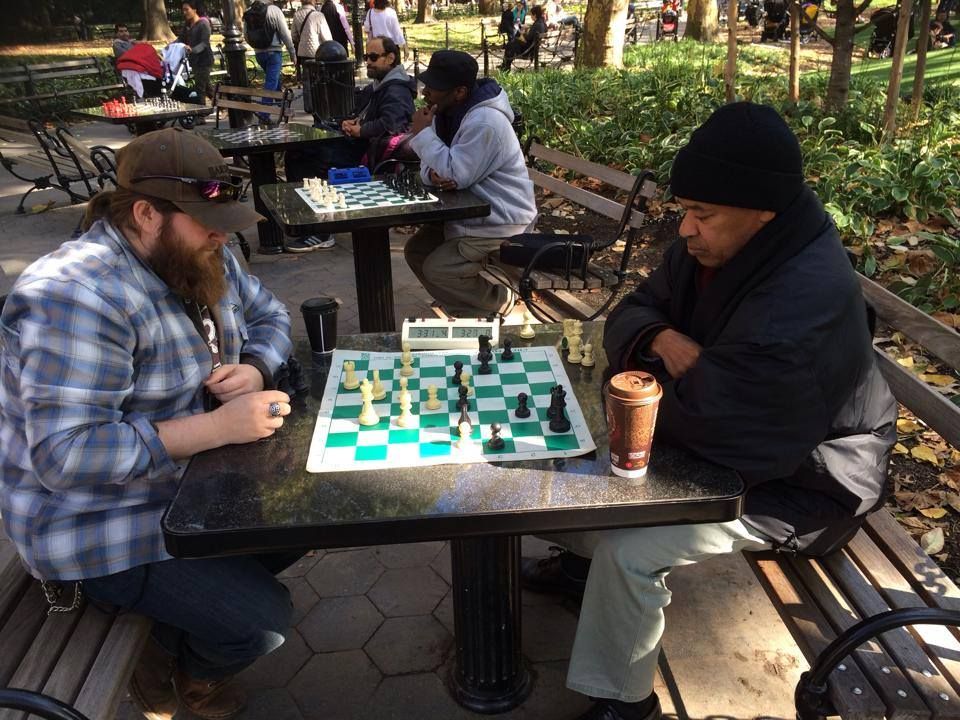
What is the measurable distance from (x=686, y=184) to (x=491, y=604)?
129 cm

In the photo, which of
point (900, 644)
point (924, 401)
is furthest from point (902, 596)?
point (924, 401)

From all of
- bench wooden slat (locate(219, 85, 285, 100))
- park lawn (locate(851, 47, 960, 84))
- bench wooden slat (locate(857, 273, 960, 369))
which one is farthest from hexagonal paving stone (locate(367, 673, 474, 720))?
park lawn (locate(851, 47, 960, 84))

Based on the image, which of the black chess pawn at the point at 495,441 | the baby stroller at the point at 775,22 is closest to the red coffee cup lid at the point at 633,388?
the black chess pawn at the point at 495,441

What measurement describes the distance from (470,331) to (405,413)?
A: 1.75 ft

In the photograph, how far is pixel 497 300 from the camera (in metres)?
4.86

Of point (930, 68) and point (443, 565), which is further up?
point (930, 68)

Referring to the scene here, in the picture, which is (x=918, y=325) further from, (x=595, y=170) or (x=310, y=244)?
(x=310, y=244)

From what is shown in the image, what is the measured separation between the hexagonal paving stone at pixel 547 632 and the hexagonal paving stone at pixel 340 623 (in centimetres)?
53

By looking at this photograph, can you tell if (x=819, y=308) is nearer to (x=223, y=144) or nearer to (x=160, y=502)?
(x=160, y=502)

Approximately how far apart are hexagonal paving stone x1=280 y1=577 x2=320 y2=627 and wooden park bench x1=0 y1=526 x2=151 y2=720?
868 mm

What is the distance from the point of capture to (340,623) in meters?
2.85

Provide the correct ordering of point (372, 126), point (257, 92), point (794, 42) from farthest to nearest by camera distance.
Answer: point (257, 92), point (794, 42), point (372, 126)

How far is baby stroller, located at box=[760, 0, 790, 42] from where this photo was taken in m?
24.2

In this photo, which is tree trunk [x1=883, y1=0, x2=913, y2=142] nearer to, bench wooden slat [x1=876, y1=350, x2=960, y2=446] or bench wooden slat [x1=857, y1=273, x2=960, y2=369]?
bench wooden slat [x1=857, y1=273, x2=960, y2=369]
